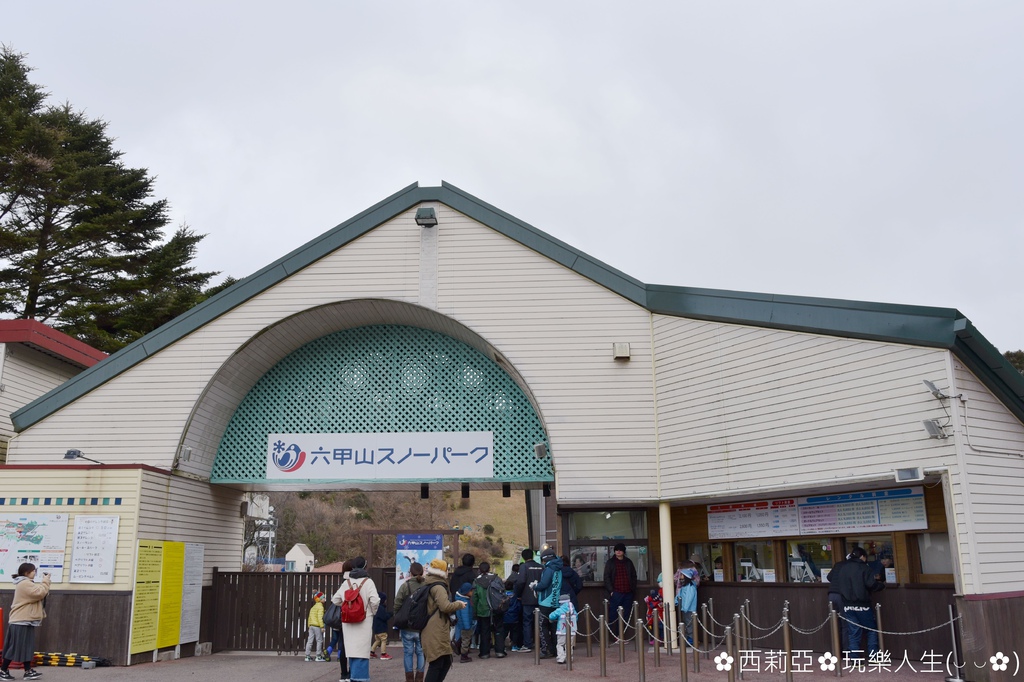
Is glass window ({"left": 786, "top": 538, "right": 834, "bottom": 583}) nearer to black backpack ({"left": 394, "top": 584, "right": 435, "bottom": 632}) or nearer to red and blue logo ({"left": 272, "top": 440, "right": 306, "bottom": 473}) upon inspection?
black backpack ({"left": 394, "top": 584, "right": 435, "bottom": 632})

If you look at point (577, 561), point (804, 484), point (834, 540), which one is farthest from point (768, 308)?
point (577, 561)

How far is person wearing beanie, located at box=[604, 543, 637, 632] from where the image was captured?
1339 cm

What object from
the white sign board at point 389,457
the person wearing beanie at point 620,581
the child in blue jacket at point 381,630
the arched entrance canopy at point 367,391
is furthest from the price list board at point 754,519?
the child in blue jacket at point 381,630

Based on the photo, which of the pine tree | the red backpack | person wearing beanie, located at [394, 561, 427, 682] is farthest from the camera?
the pine tree

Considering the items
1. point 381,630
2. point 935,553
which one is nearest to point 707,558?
point 935,553

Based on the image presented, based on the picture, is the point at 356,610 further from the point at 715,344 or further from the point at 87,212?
the point at 87,212

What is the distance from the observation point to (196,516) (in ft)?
48.1

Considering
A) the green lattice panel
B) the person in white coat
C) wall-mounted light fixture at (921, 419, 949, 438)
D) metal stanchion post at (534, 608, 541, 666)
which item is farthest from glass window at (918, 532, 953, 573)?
the person in white coat

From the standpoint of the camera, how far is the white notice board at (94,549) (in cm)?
1230

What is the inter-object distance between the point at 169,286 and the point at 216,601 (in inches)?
944

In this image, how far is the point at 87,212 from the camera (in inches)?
1329

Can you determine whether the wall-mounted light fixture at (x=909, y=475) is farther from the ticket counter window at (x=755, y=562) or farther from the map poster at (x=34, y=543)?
the map poster at (x=34, y=543)

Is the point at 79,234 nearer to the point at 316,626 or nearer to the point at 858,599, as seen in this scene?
the point at 316,626

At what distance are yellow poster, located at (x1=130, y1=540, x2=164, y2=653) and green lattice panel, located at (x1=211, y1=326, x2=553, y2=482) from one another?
7.62 feet
